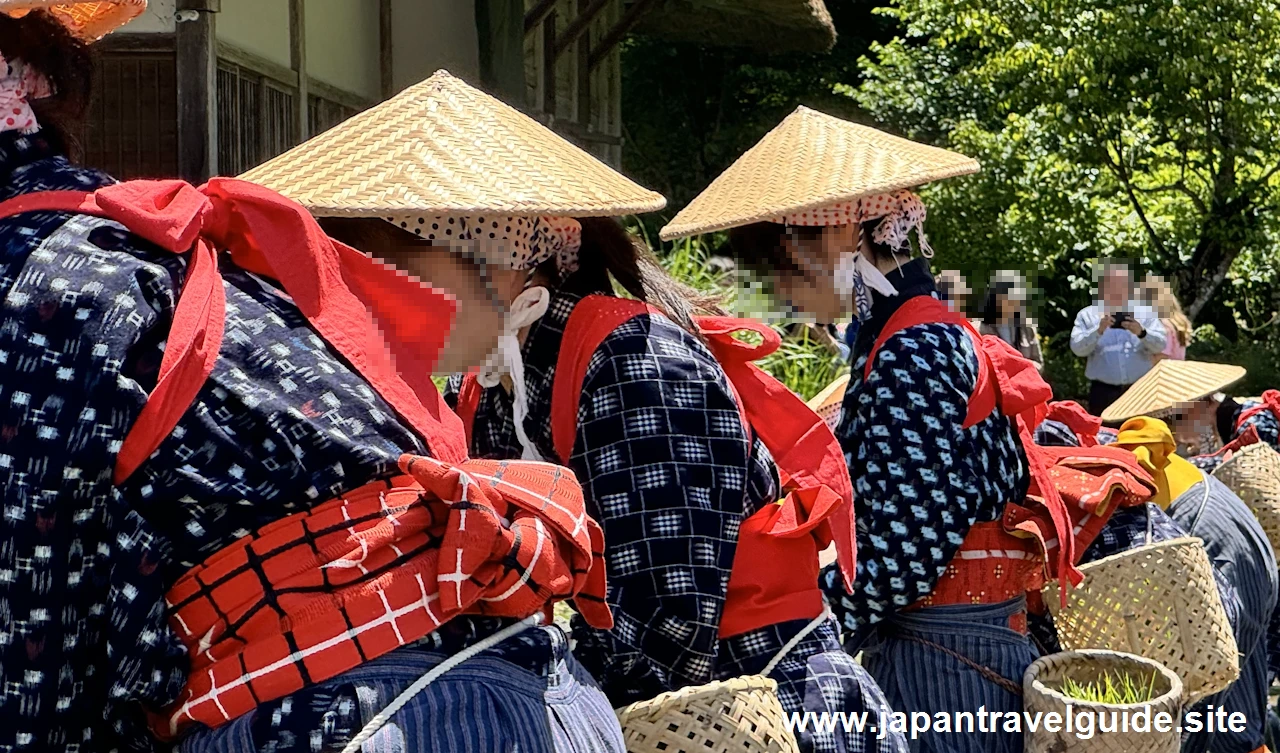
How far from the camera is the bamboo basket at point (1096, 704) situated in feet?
9.14

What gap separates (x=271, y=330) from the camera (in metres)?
1.52

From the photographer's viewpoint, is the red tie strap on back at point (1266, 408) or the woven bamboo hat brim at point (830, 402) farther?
the red tie strap on back at point (1266, 408)

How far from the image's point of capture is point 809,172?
3070mm

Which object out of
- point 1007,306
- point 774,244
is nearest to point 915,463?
point 774,244

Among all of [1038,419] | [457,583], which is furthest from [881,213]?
[457,583]

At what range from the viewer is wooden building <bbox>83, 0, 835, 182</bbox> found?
568 cm

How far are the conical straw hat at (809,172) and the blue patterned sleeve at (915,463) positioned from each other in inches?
13.2

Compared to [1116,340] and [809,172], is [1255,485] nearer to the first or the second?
[809,172]

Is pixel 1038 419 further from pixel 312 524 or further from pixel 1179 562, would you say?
pixel 312 524

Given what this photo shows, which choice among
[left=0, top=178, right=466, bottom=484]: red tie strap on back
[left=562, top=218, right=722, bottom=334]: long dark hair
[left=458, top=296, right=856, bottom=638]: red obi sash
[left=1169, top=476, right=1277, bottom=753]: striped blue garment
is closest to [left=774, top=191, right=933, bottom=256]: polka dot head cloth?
[left=458, top=296, right=856, bottom=638]: red obi sash

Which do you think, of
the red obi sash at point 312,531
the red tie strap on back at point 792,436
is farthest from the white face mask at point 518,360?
the red obi sash at point 312,531

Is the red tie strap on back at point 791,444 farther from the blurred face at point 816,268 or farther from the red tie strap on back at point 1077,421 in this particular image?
the red tie strap on back at point 1077,421

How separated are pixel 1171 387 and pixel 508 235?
418 cm

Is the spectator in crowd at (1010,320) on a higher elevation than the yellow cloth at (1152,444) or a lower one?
lower
